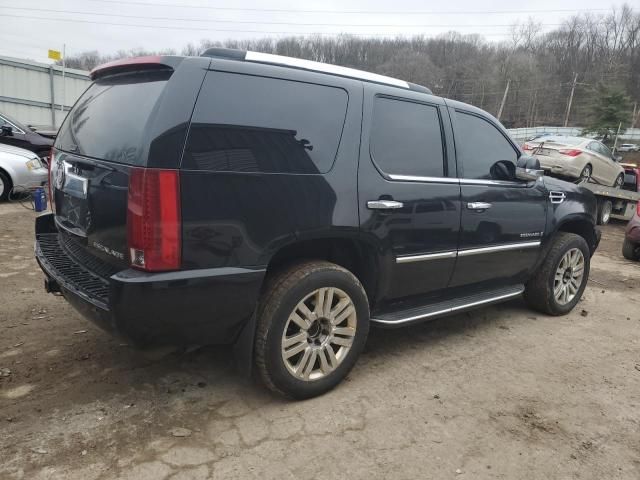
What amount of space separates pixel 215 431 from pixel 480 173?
264 centimetres

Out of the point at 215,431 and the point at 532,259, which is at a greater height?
the point at 532,259

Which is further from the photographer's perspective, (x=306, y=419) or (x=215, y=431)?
(x=306, y=419)

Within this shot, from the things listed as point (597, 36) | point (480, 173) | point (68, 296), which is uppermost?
point (597, 36)

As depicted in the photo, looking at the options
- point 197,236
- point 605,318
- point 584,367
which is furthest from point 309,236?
point 605,318

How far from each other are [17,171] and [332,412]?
8.42 metres

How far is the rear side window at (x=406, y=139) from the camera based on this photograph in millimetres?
3113

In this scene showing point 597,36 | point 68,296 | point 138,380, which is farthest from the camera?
point 597,36

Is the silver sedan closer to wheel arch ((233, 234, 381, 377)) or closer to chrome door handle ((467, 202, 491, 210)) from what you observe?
chrome door handle ((467, 202, 491, 210))

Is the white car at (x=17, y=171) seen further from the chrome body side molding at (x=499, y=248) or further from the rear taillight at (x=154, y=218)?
the chrome body side molding at (x=499, y=248)

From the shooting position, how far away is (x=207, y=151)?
235cm

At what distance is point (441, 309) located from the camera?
3545mm

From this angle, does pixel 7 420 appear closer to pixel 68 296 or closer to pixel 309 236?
pixel 68 296

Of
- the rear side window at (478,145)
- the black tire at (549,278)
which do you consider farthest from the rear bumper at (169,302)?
the black tire at (549,278)

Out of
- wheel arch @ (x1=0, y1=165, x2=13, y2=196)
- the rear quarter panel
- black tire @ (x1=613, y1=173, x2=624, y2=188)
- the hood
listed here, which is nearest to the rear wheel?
black tire @ (x1=613, y1=173, x2=624, y2=188)
